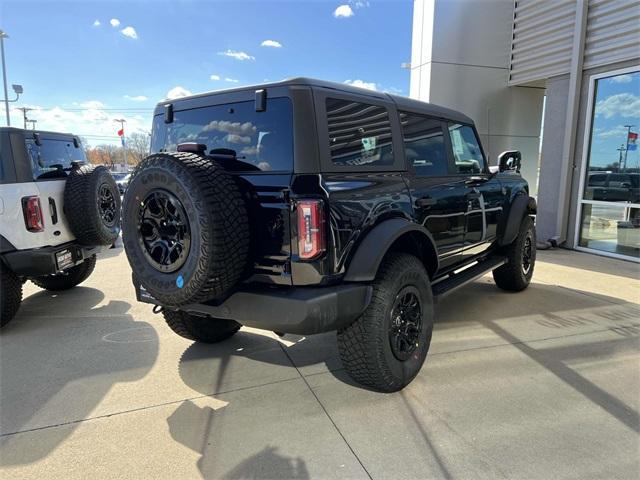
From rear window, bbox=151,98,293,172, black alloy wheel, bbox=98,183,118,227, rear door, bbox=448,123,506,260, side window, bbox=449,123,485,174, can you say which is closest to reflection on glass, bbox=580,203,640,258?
rear door, bbox=448,123,506,260

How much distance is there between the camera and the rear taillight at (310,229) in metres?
2.26

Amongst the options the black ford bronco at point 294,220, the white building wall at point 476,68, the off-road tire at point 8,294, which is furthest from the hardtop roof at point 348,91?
the white building wall at point 476,68

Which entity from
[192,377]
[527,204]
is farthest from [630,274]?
[192,377]

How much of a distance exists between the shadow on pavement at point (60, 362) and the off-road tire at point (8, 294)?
0.17 metres

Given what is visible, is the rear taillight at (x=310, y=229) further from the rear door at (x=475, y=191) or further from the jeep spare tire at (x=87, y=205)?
the jeep spare tire at (x=87, y=205)

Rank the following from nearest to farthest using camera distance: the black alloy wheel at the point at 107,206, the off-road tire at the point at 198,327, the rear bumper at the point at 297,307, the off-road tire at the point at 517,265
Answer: the rear bumper at the point at 297,307, the off-road tire at the point at 198,327, the black alloy wheel at the point at 107,206, the off-road tire at the point at 517,265

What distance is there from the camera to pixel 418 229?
112 inches

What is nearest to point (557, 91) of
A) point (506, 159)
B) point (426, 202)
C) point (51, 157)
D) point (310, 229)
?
point (506, 159)

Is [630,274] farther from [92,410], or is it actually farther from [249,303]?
[92,410]

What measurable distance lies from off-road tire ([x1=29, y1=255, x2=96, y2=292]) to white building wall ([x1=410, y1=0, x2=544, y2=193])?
6983 millimetres

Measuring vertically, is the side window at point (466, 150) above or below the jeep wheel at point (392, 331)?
above

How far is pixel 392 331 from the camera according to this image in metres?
2.70

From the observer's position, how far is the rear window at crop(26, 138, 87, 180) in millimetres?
4215

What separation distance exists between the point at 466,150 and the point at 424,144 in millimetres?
885
